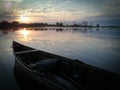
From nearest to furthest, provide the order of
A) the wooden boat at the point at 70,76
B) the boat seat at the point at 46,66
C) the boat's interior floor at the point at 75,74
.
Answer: the wooden boat at the point at 70,76 < the boat's interior floor at the point at 75,74 < the boat seat at the point at 46,66

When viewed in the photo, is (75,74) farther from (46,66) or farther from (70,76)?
(46,66)

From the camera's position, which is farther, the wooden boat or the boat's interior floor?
the boat's interior floor

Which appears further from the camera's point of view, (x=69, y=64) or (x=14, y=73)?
(x=14, y=73)

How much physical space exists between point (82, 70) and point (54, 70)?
186 centimetres

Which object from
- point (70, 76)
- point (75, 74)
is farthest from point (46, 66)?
point (75, 74)

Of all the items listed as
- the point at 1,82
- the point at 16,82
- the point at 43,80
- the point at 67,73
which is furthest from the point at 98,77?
the point at 1,82

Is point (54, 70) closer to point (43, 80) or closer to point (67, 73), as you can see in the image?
point (67, 73)

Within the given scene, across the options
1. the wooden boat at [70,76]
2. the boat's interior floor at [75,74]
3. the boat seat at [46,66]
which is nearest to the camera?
the wooden boat at [70,76]

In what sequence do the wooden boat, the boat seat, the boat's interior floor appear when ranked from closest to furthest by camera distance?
the wooden boat, the boat's interior floor, the boat seat

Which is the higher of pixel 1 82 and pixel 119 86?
pixel 119 86

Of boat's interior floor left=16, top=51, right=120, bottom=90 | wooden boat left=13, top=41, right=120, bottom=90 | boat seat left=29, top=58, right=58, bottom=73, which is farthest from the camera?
boat seat left=29, top=58, right=58, bottom=73

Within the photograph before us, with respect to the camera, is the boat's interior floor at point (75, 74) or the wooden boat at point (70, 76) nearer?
the wooden boat at point (70, 76)

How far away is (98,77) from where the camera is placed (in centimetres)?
674

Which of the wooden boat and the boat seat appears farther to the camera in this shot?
the boat seat
